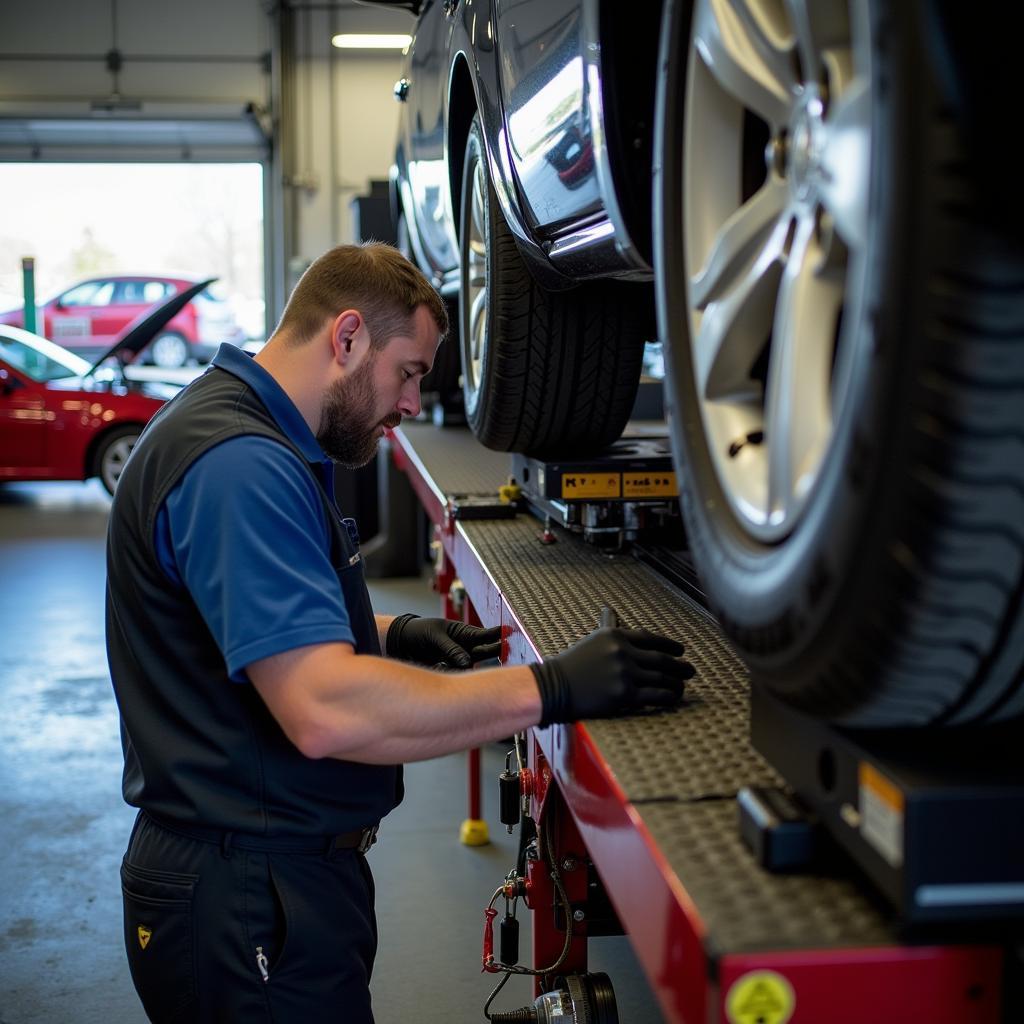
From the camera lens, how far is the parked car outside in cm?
1565

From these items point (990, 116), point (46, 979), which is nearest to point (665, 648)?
point (990, 116)

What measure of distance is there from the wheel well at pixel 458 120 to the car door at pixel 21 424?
6839 millimetres

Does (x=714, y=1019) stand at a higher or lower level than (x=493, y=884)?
higher

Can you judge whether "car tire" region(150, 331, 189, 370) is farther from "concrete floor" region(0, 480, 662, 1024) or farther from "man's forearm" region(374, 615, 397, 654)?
"man's forearm" region(374, 615, 397, 654)

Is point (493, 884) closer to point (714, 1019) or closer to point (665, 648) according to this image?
point (665, 648)

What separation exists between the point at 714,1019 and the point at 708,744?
527mm

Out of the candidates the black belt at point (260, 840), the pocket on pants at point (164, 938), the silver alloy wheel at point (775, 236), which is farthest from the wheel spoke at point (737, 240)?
the pocket on pants at point (164, 938)

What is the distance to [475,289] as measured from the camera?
308cm

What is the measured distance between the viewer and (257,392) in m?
1.83

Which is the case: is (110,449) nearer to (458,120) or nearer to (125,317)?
(125,317)

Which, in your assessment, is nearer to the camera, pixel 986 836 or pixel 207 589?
pixel 986 836

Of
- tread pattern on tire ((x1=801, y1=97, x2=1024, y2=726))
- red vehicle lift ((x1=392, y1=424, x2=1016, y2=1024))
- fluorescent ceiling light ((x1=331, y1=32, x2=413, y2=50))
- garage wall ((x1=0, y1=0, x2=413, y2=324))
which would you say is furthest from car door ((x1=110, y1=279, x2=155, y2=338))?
tread pattern on tire ((x1=801, y1=97, x2=1024, y2=726))

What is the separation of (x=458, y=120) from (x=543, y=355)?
838 mm

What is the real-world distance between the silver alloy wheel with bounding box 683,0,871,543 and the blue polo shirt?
52cm
